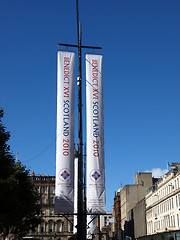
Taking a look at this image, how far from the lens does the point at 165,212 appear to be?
234ft

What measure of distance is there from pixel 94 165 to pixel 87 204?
9.02 feet

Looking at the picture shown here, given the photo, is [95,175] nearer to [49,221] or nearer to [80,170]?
[80,170]

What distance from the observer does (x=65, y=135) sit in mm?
27109

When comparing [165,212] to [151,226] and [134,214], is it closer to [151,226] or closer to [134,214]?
[151,226]

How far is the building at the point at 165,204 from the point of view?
6288cm

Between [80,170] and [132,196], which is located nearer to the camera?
[80,170]

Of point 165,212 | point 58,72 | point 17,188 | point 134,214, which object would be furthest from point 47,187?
point 58,72

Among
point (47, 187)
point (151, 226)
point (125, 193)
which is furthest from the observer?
point (125, 193)

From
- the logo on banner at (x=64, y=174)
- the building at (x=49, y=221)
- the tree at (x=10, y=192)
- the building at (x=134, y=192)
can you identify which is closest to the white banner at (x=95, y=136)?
the logo on banner at (x=64, y=174)

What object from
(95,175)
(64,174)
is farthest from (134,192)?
(64,174)

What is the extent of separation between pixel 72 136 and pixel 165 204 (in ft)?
160

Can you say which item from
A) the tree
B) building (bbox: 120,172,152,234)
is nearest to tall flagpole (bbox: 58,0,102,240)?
the tree

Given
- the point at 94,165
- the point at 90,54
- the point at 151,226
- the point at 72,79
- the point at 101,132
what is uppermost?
the point at 90,54

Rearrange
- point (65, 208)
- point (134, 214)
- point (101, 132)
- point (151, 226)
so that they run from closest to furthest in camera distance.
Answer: point (65, 208)
point (101, 132)
point (151, 226)
point (134, 214)
